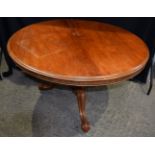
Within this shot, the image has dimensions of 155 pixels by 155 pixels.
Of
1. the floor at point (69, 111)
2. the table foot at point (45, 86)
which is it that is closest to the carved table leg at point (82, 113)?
the floor at point (69, 111)

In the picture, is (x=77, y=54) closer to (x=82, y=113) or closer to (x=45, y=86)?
(x=82, y=113)

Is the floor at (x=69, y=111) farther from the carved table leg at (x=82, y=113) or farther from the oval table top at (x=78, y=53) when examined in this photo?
the oval table top at (x=78, y=53)

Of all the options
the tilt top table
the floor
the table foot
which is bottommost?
the floor

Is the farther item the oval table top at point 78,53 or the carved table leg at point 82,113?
the carved table leg at point 82,113

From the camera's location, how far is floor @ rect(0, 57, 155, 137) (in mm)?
1183

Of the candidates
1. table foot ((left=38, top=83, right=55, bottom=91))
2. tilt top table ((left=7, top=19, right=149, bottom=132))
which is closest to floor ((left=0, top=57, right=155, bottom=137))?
table foot ((left=38, top=83, right=55, bottom=91))

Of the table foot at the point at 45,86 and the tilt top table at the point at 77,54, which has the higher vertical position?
the tilt top table at the point at 77,54

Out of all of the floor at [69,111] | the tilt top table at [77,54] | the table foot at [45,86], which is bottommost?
the floor at [69,111]

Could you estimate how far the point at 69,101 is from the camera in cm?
139

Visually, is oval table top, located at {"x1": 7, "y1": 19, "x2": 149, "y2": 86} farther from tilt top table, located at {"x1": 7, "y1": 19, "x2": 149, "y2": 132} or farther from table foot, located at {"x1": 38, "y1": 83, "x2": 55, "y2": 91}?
table foot, located at {"x1": 38, "y1": 83, "x2": 55, "y2": 91}

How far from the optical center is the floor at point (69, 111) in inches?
46.6

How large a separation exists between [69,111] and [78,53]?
23.1 inches

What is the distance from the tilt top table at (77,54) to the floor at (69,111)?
1.70 ft

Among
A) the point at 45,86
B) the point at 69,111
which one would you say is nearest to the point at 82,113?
the point at 69,111
